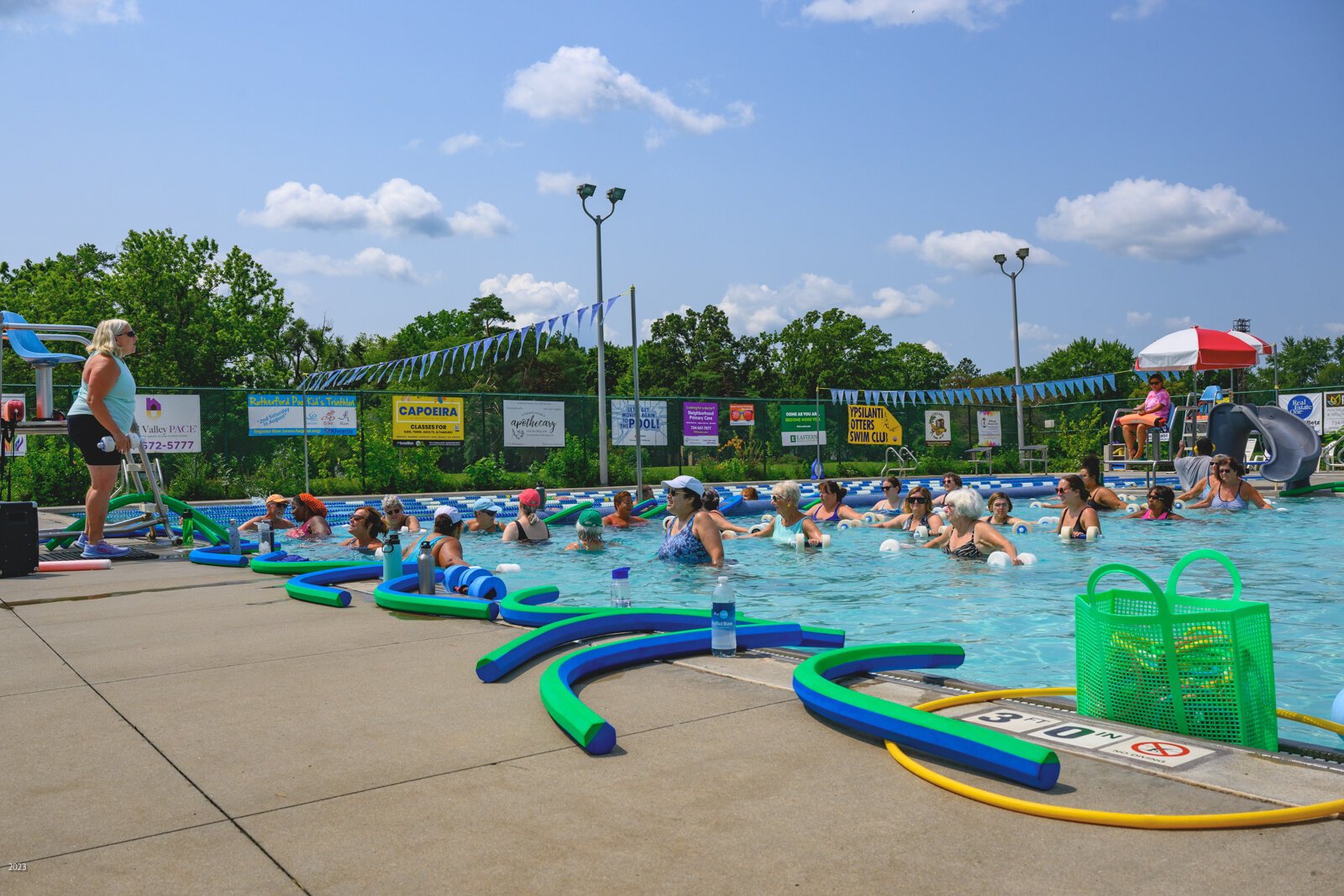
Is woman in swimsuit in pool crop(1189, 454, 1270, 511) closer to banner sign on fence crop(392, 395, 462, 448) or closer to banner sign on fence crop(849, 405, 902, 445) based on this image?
banner sign on fence crop(849, 405, 902, 445)

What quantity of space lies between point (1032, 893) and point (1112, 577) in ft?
29.8

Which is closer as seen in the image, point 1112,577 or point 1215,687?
point 1215,687

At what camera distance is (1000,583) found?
9.45 m

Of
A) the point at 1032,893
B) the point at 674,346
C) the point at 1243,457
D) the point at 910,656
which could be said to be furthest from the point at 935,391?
the point at 674,346

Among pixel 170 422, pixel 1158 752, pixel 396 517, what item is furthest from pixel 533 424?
pixel 1158 752

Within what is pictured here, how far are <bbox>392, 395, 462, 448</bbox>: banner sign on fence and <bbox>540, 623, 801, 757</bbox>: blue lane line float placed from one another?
17.9 metres

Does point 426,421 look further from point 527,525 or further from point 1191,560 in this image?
point 1191,560

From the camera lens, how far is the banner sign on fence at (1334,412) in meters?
27.8

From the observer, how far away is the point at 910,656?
438 centimetres

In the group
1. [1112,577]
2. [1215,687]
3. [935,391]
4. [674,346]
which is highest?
[674,346]

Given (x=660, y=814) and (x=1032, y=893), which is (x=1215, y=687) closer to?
(x=1032, y=893)

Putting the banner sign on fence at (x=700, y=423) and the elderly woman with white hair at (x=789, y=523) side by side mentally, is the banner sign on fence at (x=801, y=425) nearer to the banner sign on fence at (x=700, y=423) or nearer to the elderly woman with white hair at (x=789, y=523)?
the banner sign on fence at (x=700, y=423)

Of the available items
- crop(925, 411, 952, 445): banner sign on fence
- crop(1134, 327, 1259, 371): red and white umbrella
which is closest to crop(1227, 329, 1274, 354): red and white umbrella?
crop(1134, 327, 1259, 371): red and white umbrella

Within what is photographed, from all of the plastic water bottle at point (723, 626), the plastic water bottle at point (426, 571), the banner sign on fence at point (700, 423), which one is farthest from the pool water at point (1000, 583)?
the banner sign on fence at point (700, 423)
